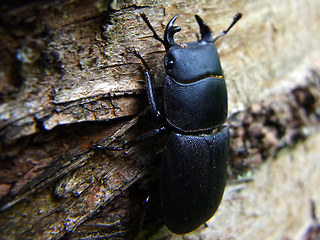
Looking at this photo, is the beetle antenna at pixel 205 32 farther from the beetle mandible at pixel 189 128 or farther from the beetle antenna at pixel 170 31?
the beetle antenna at pixel 170 31

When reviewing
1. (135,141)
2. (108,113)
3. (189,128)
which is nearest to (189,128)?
(189,128)

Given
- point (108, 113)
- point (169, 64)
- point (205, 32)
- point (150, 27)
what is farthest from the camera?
point (205, 32)

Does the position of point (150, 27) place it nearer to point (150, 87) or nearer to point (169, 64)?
point (169, 64)

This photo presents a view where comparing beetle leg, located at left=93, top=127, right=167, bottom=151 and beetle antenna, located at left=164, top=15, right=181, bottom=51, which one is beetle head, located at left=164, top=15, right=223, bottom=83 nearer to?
beetle antenna, located at left=164, top=15, right=181, bottom=51

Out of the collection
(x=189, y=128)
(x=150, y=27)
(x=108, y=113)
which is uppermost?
(x=150, y=27)

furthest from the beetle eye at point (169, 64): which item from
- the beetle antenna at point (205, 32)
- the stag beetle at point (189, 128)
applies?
the beetle antenna at point (205, 32)

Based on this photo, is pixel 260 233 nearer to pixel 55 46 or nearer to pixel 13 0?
pixel 55 46

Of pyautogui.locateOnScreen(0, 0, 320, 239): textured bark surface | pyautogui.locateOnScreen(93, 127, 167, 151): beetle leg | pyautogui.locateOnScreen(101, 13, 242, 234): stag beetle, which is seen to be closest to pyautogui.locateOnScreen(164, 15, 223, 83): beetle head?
pyautogui.locateOnScreen(101, 13, 242, 234): stag beetle
